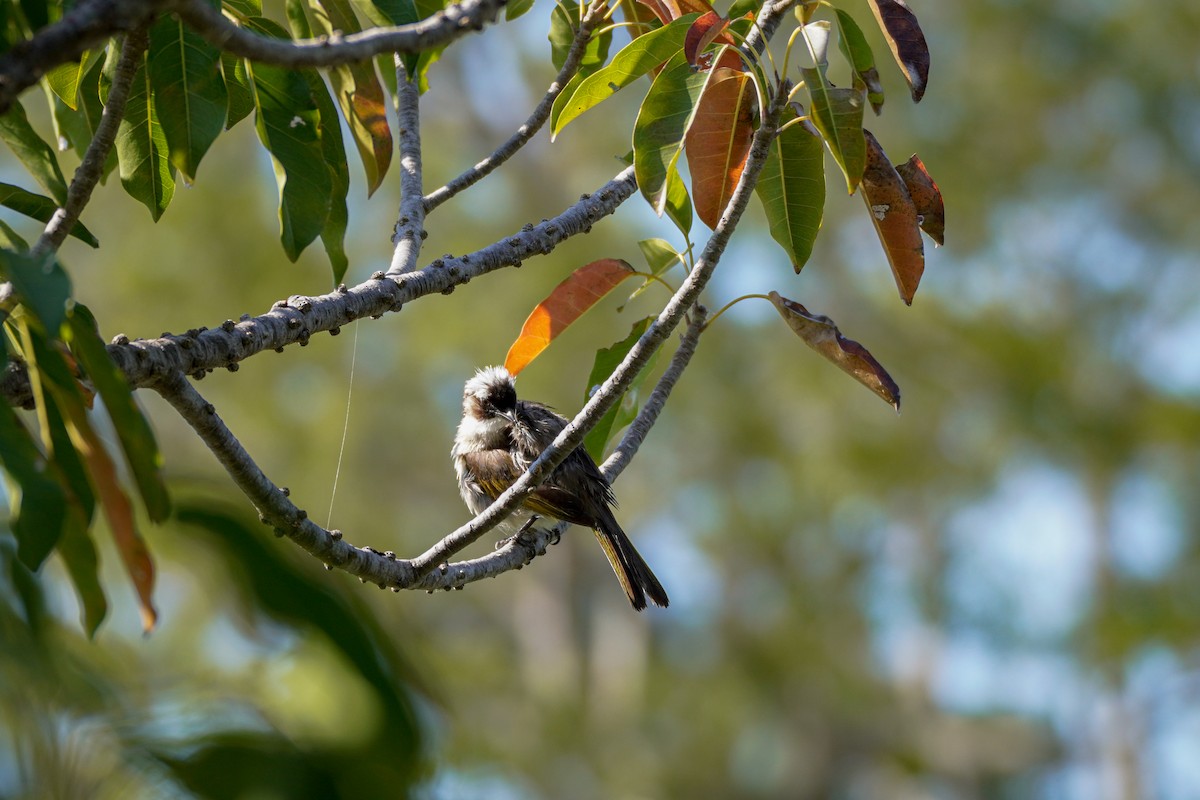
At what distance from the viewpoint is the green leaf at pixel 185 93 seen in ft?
7.20

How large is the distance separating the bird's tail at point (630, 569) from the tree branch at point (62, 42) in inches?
114

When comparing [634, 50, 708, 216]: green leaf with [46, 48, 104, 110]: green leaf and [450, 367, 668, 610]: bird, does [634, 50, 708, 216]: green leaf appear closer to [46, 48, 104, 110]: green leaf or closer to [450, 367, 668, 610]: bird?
[46, 48, 104, 110]: green leaf

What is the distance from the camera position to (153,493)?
3.55 ft

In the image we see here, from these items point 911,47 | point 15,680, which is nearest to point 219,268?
point 911,47

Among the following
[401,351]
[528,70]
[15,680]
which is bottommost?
[15,680]

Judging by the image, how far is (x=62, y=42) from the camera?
120 cm

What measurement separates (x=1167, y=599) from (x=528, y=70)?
9.35m

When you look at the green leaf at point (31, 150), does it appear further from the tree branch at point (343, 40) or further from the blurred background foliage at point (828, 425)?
the blurred background foliage at point (828, 425)

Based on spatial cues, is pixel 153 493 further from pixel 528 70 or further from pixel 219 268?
pixel 528 70

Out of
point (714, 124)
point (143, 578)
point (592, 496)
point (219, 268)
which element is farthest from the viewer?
point (219, 268)

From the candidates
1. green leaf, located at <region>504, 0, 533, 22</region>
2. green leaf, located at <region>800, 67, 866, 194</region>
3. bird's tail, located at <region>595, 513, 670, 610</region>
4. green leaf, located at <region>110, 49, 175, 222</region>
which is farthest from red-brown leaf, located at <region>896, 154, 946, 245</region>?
bird's tail, located at <region>595, 513, 670, 610</region>

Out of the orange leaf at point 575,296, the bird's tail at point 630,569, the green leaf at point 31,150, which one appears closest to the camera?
the green leaf at point 31,150

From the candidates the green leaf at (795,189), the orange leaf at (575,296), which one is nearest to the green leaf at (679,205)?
the orange leaf at (575,296)

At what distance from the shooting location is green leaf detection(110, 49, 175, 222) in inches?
89.7
